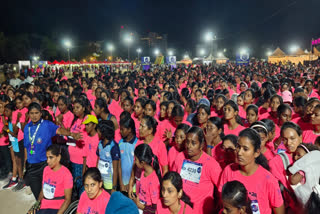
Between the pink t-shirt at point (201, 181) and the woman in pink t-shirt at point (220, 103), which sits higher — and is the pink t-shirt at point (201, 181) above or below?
below

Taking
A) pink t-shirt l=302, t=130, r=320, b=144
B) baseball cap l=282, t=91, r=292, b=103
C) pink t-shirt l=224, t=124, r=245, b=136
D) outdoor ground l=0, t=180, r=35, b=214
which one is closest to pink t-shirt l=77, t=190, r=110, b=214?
pink t-shirt l=224, t=124, r=245, b=136

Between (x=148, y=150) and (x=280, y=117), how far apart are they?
305 cm

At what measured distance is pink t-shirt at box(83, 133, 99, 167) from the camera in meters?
4.16

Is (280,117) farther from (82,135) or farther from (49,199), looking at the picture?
(49,199)

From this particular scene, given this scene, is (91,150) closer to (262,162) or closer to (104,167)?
(104,167)

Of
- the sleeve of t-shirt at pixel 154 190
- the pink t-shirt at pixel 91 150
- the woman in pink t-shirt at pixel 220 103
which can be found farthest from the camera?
the woman in pink t-shirt at pixel 220 103

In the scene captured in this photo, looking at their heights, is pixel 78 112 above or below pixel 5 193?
above

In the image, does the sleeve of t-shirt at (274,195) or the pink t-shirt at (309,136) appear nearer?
the sleeve of t-shirt at (274,195)

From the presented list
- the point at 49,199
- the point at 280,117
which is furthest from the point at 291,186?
the point at 49,199

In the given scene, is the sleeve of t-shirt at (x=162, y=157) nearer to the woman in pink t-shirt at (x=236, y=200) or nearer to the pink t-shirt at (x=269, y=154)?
the pink t-shirt at (x=269, y=154)

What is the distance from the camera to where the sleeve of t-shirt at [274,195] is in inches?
94.6

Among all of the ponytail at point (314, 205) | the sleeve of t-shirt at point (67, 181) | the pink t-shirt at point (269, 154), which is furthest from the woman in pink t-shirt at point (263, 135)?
the sleeve of t-shirt at point (67, 181)

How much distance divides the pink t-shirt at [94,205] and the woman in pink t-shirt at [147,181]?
0.51 metres

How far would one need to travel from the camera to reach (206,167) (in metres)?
3.05
